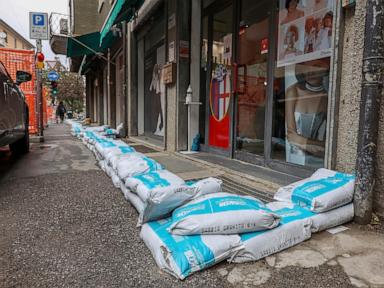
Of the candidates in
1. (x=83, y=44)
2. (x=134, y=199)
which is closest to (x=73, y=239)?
(x=134, y=199)

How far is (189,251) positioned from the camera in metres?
1.48

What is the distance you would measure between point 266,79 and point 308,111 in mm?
742

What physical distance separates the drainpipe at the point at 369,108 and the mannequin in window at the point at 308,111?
2.66ft

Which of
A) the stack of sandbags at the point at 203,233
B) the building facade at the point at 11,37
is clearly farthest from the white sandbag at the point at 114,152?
the building facade at the point at 11,37

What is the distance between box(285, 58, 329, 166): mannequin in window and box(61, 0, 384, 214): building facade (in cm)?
1

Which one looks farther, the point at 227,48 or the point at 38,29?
the point at 38,29

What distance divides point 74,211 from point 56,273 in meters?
0.96

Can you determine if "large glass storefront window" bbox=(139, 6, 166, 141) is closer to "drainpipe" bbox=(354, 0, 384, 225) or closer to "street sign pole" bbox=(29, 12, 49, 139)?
"street sign pole" bbox=(29, 12, 49, 139)

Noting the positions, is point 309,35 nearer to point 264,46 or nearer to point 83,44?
point 264,46

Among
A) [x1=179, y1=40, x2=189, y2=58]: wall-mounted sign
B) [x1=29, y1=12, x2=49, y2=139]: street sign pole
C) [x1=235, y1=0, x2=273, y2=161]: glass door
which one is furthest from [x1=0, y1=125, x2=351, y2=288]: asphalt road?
[x1=29, y1=12, x2=49, y2=139]: street sign pole

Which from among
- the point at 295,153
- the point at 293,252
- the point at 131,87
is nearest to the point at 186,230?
the point at 293,252

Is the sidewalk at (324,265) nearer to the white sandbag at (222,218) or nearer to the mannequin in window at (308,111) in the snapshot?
the white sandbag at (222,218)

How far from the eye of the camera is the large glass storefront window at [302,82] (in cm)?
281

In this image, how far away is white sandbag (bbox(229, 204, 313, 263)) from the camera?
160 cm
